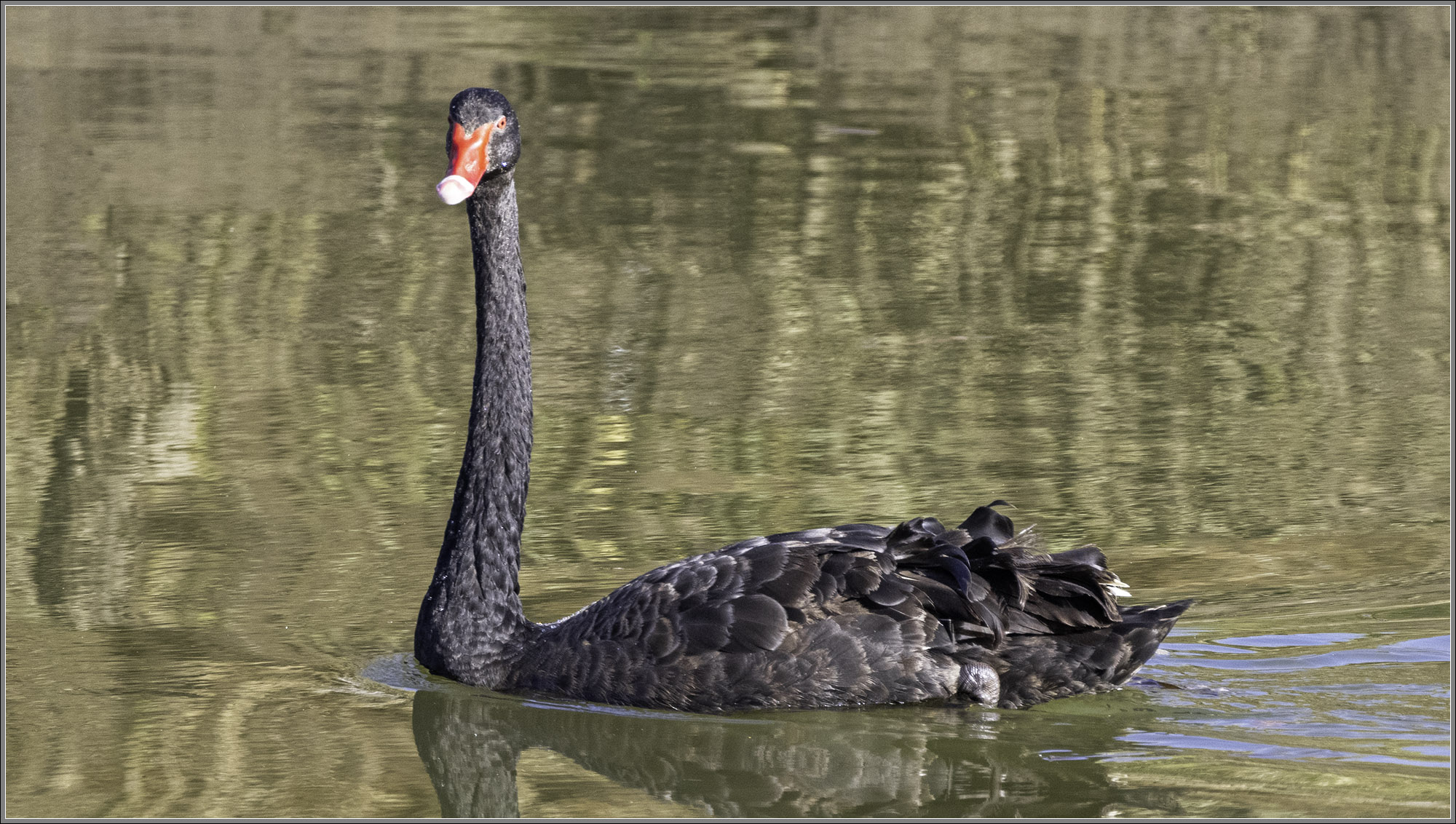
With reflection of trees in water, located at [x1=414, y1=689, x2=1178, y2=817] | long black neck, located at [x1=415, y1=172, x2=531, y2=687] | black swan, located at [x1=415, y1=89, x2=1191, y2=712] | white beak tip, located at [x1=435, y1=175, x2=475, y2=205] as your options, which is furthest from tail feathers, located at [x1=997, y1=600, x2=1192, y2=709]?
white beak tip, located at [x1=435, y1=175, x2=475, y2=205]

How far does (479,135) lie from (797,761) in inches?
84.1

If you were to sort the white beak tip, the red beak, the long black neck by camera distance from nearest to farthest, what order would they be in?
the white beak tip → the red beak → the long black neck

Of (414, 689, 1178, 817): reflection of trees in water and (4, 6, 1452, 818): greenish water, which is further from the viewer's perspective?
(4, 6, 1452, 818): greenish water

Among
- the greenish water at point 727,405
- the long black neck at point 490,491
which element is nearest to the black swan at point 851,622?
the greenish water at point 727,405

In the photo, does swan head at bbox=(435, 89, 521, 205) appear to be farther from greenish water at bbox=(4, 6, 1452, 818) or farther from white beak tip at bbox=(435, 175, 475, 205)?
greenish water at bbox=(4, 6, 1452, 818)

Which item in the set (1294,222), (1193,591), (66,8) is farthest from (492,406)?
(66,8)

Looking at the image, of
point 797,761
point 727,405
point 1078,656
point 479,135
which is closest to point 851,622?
point 797,761

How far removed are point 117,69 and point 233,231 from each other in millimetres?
8571

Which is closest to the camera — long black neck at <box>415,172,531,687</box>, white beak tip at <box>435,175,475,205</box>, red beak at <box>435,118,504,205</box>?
white beak tip at <box>435,175,475,205</box>

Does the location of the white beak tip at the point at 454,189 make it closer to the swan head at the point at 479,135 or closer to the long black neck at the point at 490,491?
the swan head at the point at 479,135

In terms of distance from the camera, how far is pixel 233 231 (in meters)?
13.6

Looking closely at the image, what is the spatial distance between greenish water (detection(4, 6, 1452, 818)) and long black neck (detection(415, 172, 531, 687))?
18 cm

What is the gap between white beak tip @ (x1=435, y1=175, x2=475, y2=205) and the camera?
17.5 feet

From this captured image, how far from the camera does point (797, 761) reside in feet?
18.3
